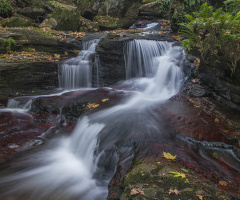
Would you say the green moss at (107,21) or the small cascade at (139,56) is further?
the green moss at (107,21)

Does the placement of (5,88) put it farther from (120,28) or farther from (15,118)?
(120,28)

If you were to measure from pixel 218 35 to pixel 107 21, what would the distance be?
13288mm

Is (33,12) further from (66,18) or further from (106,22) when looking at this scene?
(106,22)

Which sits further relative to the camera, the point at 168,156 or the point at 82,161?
the point at 82,161

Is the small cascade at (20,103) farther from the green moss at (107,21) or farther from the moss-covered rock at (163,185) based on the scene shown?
the green moss at (107,21)

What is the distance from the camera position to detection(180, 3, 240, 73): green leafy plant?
171 inches

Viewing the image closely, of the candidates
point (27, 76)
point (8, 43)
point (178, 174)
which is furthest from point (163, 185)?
point (8, 43)

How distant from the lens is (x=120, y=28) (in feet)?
54.1

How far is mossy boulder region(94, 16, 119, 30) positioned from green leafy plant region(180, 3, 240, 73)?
1189 centimetres

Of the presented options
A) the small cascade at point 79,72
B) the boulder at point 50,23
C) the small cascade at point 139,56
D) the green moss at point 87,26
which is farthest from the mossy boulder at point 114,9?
the small cascade at point 79,72

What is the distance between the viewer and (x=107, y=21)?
1630cm

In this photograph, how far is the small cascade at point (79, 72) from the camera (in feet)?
29.3

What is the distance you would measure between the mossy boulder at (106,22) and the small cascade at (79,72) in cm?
731

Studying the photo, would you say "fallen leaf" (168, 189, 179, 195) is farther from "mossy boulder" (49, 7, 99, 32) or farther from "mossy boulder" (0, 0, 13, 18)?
"mossy boulder" (0, 0, 13, 18)
